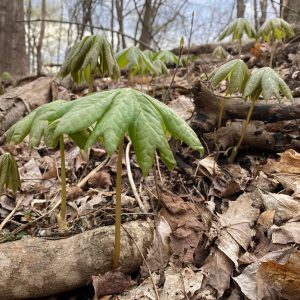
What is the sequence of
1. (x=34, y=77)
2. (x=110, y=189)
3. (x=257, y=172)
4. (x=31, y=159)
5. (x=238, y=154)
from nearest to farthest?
(x=257, y=172), (x=110, y=189), (x=238, y=154), (x=31, y=159), (x=34, y=77)

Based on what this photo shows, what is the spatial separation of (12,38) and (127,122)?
393 centimetres

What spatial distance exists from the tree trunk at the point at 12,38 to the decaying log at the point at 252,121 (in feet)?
9.92

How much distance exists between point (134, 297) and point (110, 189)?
2.44 ft

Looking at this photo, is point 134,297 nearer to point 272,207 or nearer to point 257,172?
point 272,207

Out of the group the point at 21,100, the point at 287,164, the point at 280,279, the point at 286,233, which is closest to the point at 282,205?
the point at 286,233

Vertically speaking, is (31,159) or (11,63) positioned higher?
(11,63)

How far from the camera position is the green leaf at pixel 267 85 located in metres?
1.45

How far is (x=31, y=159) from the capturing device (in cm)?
222

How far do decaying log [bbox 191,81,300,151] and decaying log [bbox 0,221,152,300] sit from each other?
89 cm

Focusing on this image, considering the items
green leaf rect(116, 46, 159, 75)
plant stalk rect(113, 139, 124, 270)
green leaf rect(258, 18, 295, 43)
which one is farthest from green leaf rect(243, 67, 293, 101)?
green leaf rect(258, 18, 295, 43)

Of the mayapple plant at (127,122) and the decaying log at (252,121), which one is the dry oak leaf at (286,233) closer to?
the mayapple plant at (127,122)

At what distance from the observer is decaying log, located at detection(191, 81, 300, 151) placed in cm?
189

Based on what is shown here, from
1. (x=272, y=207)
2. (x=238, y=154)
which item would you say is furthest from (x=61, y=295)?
(x=238, y=154)

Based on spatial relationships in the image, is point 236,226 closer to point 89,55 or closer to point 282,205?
point 282,205
